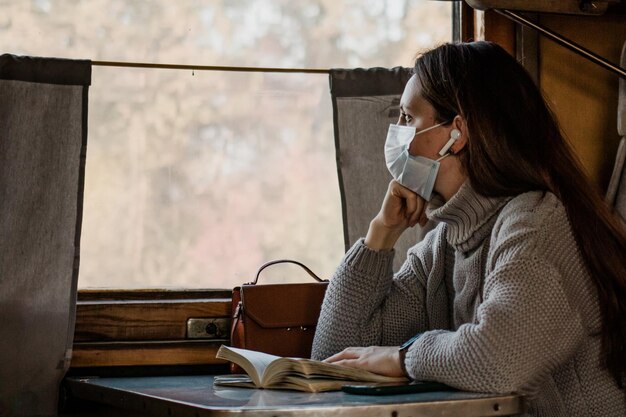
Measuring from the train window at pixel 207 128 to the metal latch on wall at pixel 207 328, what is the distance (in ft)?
0.34

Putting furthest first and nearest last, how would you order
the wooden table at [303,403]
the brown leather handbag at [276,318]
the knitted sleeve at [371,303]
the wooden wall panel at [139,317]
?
the wooden wall panel at [139,317], the brown leather handbag at [276,318], the knitted sleeve at [371,303], the wooden table at [303,403]

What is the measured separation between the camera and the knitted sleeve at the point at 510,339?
5.06ft

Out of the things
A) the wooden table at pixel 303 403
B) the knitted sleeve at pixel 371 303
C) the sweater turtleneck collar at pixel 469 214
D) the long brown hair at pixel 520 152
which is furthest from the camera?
the knitted sleeve at pixel 371 303

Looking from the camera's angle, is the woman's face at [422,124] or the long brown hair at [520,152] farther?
the woman's face at [422,124]

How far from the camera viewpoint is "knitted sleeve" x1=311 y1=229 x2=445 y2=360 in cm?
199

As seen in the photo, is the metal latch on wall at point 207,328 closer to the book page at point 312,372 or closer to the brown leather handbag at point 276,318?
the brown leather handbag at point 276,318

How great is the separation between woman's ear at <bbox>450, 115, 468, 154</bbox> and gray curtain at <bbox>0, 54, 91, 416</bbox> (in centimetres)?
87

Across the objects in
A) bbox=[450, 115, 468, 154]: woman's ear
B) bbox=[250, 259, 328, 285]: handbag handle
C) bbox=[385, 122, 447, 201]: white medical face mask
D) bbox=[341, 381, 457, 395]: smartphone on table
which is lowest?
bbox=[341, 381, 457, 395]: smartphone on table

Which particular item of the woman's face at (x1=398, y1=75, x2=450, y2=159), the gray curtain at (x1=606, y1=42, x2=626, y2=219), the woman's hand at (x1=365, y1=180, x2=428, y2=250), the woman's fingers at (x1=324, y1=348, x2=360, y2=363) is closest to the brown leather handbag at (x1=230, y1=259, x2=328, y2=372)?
the woman's hand at (x1=365, y1=180, x2=428, y2=250)

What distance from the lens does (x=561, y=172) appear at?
73.0 inches

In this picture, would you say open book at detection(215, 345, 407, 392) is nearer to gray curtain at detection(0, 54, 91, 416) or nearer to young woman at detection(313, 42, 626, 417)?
young woman at detection(313, 42, 626, 417)

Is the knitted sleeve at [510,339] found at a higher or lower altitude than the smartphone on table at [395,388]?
higher

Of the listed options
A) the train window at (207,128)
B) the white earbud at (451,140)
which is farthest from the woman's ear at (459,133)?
the train window at (207,128)

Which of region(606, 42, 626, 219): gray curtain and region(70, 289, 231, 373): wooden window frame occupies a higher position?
region(606, 42, 626, 219): gray curtain
